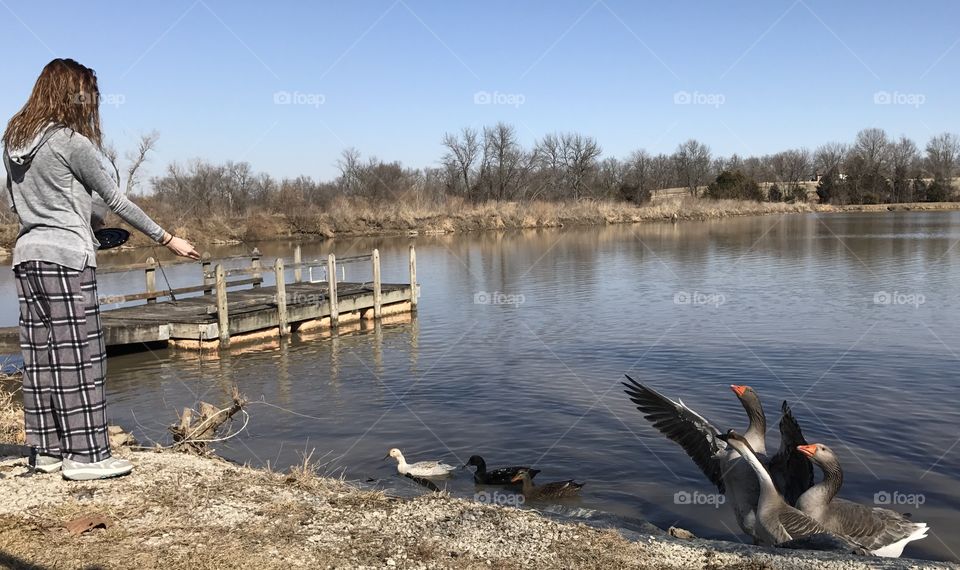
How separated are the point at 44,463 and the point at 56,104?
7.61 feet

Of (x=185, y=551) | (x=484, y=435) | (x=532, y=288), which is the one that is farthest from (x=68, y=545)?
(x=532, y=288)

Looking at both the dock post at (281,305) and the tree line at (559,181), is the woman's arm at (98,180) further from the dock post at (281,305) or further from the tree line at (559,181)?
the tree line at (559,181)

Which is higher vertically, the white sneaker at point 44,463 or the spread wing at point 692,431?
the white sneaker at point 44,463

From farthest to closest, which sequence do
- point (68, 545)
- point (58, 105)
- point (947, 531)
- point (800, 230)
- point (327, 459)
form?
point (800, 230)
point (327, 459)
point (947, 531)
point (58, 105)
point (68, 545)

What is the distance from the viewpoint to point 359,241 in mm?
52719

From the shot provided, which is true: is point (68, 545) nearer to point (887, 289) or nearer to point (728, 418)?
point (728, 418)

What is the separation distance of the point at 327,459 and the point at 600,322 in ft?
35.2

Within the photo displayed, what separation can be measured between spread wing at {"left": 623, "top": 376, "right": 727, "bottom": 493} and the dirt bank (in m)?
2.39

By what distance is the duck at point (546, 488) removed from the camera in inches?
315

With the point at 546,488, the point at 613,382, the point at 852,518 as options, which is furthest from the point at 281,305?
the point at 852,518

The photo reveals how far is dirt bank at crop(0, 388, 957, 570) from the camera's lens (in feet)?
13.3

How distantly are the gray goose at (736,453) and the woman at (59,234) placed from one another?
4.93 meters

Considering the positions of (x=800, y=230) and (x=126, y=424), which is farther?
(x=800, y=230)

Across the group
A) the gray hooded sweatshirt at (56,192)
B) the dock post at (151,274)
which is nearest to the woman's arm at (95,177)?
the gray hooded sweatshirt at (56,192)
